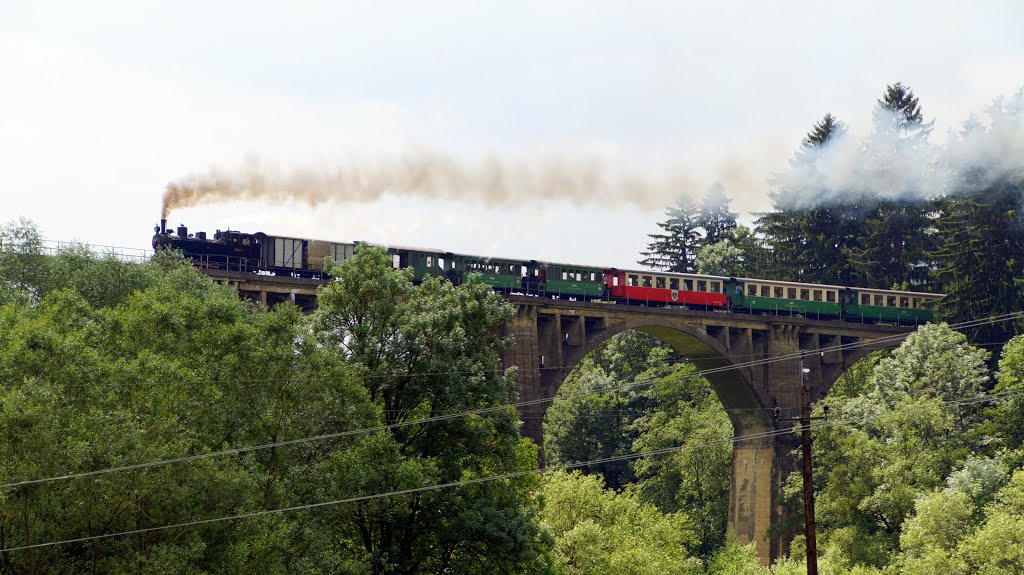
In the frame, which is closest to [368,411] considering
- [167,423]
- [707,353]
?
[167,423]

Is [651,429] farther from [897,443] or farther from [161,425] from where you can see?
[161,425]

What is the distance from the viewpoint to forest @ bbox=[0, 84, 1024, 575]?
35.9 meters

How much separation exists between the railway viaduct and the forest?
574 centimetres

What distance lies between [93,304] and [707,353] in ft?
134

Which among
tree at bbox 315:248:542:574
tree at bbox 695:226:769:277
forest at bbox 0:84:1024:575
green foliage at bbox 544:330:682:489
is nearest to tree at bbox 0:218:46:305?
forest at bbox 0:84:1024:575

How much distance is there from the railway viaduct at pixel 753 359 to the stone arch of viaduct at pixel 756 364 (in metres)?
0.06

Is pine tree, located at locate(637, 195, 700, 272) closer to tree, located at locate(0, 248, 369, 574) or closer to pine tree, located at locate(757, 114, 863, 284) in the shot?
pine tree, located at locate(757, 114, 863, 284)

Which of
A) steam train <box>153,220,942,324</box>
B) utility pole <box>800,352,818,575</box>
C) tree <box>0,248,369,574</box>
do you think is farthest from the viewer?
steam train <box>153,220,942,324</box>

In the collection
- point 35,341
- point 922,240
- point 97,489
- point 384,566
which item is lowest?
point 384,566

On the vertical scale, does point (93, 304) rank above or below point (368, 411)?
above

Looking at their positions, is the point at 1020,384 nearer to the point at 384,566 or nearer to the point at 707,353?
the point at 707,353

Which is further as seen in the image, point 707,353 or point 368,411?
point 707,353

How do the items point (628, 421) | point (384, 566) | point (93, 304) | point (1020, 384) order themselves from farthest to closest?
point (628, 421)
point (1020, 384)
point (93, 304)
point (384, 566)

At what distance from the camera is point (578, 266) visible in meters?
78.6
